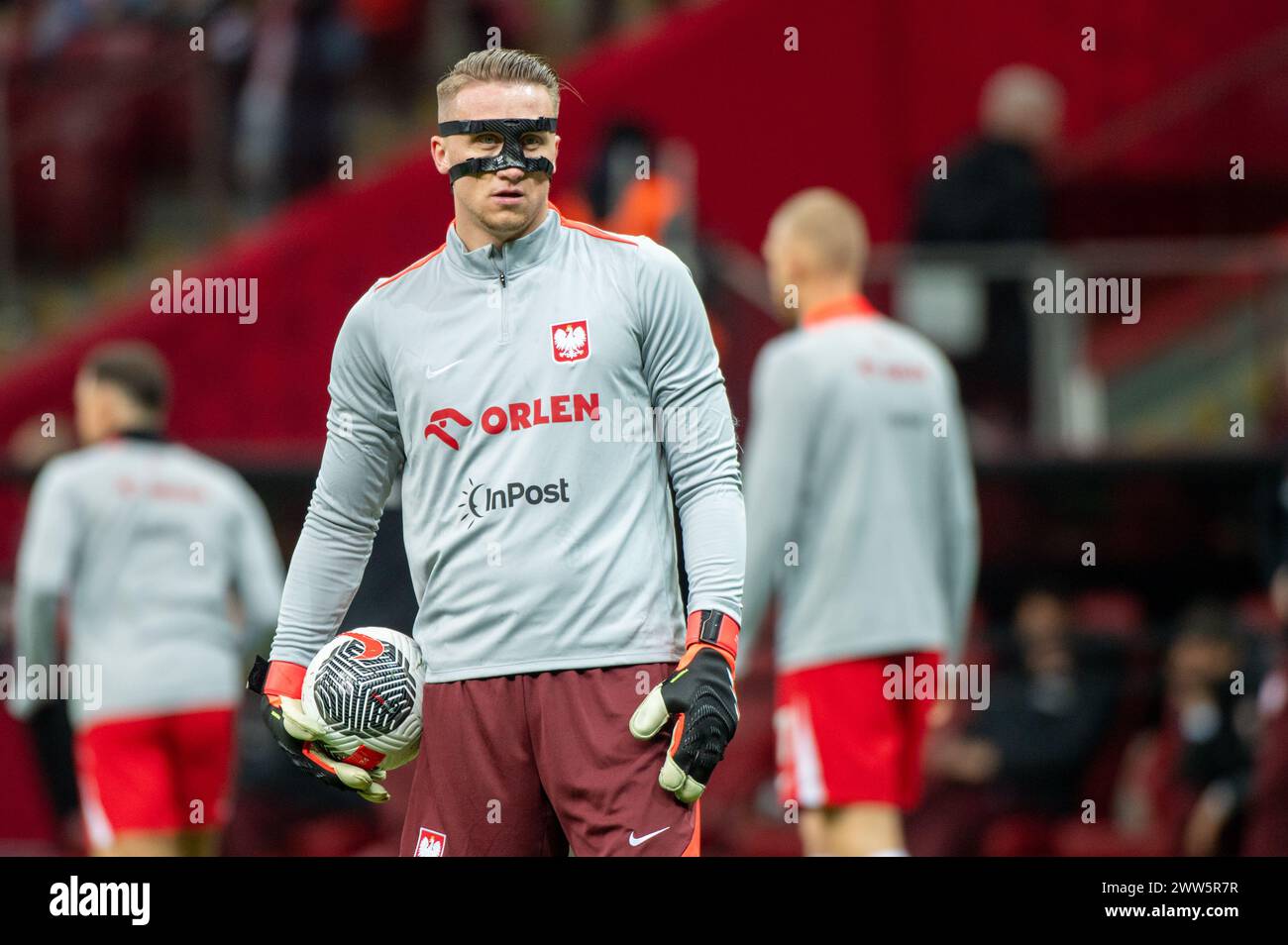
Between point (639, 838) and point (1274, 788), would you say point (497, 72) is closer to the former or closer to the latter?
point (639, 838)

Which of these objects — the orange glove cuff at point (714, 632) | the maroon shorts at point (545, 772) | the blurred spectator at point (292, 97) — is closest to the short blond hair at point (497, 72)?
the orange glove cuff at point (714, 632)

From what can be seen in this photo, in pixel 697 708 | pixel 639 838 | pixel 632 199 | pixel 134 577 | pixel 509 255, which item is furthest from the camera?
pixel 632 199

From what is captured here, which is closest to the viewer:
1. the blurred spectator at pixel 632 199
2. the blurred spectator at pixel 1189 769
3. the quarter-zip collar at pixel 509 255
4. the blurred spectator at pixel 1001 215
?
the quarter-zip collar at pixel 509 255

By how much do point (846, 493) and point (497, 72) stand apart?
9.19 feet

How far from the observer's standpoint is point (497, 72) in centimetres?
426

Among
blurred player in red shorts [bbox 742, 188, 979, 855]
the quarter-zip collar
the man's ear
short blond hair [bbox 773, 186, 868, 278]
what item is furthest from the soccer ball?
short blond hair [bbox 773, 186, 868, 278]

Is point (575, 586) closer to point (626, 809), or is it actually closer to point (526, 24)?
point (626, 809)

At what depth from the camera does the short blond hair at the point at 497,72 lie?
4.26 metres

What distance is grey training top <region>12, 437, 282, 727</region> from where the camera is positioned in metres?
7.67

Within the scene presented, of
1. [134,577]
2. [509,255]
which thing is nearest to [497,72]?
[509,255]

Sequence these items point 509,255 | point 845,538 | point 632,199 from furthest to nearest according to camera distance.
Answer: point 632,199 → point 845,538 → point 509,255

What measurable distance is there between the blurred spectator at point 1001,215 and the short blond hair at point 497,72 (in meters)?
6.33

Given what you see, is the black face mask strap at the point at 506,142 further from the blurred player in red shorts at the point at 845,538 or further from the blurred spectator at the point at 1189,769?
the blurred spectator at the point at 1189,769

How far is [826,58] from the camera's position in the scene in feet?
44.3
